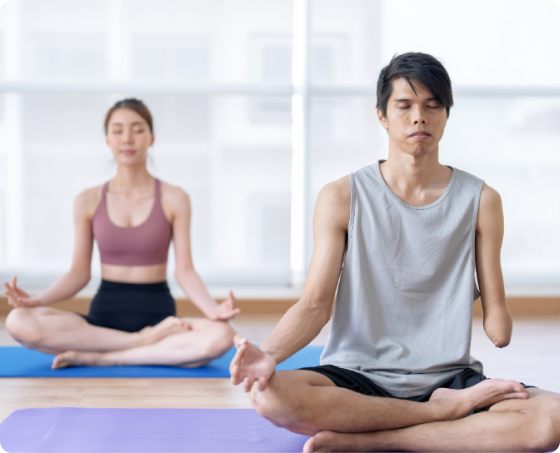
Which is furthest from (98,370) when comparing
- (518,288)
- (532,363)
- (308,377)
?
(518,288)

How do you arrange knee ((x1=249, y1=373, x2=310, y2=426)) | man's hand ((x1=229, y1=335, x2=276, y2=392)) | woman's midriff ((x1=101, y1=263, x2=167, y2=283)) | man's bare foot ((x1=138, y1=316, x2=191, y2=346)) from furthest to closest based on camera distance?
1. woman's midriff ((x1=101, y1=263, x2=167, y2=283))
2. man's bare foot ((x1=138, y1=316, x2=191, y2=346))
3. knee ((x1=249, y1=373, x2=310, y2=426))
4. man's hand ((x1=229, y1=335, x2=276, y2=392))

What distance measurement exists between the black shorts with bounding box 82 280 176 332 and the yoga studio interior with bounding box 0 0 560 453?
4.26 ft

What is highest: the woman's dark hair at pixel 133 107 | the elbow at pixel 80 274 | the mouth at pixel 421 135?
the woman's dark hair at pixel 133 107

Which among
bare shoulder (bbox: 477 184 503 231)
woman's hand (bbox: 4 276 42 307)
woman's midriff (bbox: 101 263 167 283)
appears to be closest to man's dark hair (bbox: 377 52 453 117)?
bare shoulder (bbox: 477 184 503 231)

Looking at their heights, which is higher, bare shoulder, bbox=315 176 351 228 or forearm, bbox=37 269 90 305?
bare shoulder, bbox=315 176 351 228

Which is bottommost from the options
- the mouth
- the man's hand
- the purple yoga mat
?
the purple yoga mat

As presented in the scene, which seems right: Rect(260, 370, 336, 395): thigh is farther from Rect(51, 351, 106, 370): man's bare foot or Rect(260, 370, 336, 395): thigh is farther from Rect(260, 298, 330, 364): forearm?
Rect(51, 351, 106, 370): man's bare foot

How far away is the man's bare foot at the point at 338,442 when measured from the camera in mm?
1368

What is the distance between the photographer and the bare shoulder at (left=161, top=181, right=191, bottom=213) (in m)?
2.48

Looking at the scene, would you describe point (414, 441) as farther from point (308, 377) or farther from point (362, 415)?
point (308, 377)

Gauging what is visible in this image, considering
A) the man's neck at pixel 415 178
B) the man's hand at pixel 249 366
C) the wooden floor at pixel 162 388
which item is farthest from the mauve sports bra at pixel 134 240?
the man's hand at pixel 249 366

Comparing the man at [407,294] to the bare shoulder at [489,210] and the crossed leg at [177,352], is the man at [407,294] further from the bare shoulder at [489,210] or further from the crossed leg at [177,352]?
the crossed leg at [177,352]

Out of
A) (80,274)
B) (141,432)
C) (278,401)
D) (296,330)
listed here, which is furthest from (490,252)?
(80,274)

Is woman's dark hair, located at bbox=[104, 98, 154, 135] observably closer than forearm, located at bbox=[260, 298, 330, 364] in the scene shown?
No
